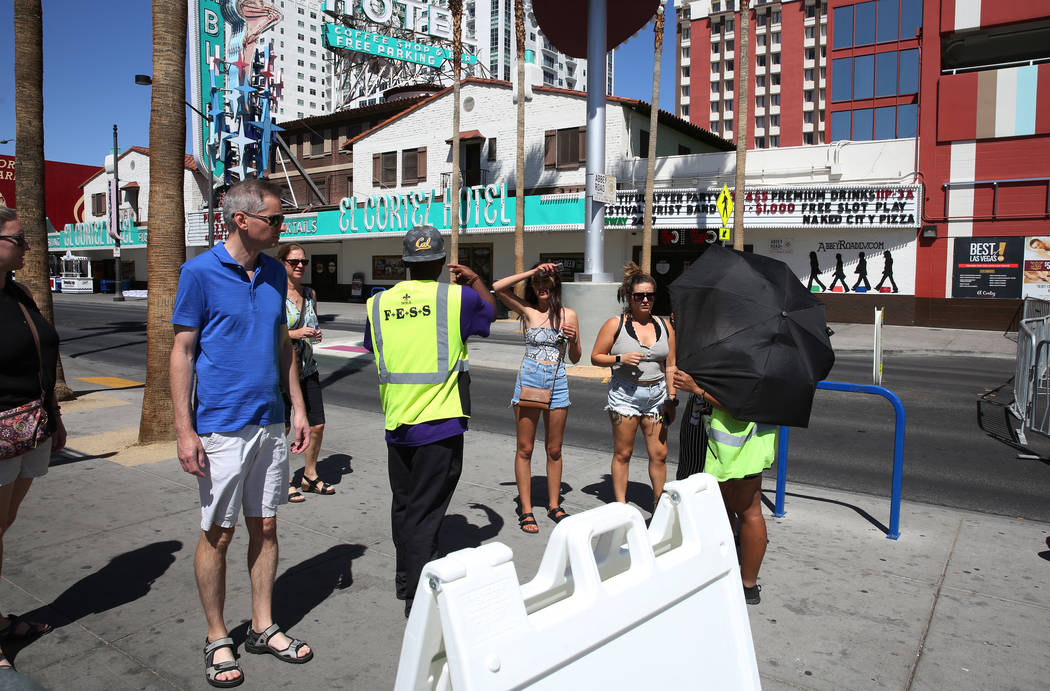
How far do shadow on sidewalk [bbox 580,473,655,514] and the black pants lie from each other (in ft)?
7.71

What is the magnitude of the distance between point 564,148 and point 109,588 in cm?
2687

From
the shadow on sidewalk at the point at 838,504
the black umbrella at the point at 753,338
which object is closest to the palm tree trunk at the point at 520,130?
the shadow on sidewalk at the point at 838,504

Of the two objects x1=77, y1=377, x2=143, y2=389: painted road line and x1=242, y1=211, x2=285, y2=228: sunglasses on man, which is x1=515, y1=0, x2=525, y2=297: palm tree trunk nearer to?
x1=77, y1=377, x2=143, y2=389: painted road line

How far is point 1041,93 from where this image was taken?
2222 centimetres

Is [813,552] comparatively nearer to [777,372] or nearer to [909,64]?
[777,372]

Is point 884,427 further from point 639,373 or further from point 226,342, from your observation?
point 226,342

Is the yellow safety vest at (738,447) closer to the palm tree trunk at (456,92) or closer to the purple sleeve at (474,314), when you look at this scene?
the purple sleeve at (474,314)

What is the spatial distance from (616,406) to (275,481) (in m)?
2.50

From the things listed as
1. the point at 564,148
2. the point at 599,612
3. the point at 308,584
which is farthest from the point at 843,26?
the point at 599,612

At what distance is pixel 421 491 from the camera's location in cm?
343

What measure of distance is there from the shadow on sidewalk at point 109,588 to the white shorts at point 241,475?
1.19 meters

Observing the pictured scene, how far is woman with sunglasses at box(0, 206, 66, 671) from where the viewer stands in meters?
3.18

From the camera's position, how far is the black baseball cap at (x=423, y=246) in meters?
3.52

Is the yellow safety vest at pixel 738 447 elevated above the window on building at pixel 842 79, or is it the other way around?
the window on building at pixel 842 79
